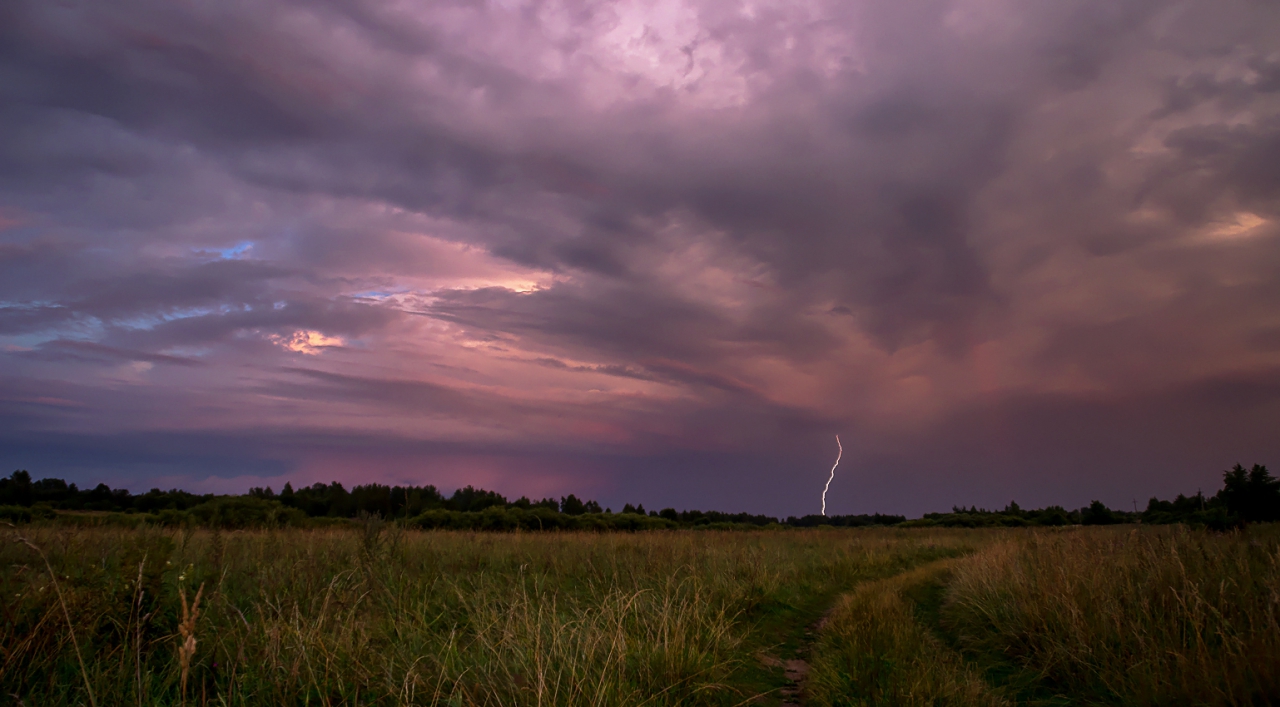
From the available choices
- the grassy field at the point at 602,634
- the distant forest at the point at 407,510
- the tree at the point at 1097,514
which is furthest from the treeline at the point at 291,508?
the tree at the point at 1097,514

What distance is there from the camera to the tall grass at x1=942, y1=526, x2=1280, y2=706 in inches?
204

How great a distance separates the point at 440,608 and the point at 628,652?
3.52m

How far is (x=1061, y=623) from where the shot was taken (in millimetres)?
7332

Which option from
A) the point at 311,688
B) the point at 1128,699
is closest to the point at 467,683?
the point at 311,688

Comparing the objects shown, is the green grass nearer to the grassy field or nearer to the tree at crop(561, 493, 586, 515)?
the grassy field

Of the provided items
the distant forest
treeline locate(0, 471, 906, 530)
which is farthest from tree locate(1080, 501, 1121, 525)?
treeline locate(0, 471, 906, 530)

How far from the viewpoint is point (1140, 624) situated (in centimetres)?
663

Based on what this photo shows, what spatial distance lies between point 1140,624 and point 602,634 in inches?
240

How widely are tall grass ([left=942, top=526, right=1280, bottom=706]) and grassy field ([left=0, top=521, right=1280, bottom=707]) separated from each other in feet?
0.12

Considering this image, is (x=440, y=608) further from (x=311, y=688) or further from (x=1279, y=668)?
(x=1279, y=668)

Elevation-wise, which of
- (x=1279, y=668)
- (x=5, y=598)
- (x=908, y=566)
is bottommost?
(x=908, y=566)

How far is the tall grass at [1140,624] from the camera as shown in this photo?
519 cm

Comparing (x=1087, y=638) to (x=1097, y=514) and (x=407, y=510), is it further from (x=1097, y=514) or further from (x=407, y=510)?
(x=1097, y=514)

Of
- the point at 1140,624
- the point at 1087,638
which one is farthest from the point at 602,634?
the point at 1140,624
